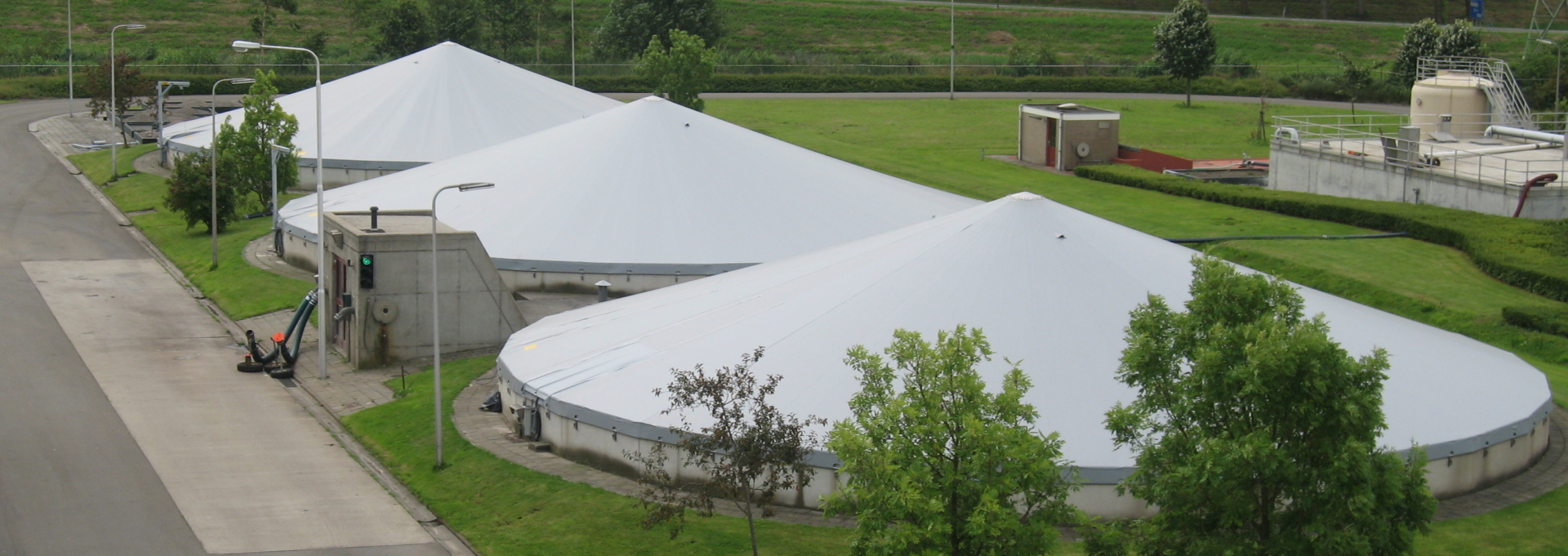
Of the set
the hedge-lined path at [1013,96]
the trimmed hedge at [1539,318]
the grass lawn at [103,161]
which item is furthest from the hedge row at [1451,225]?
the grass lawn at [103,161]

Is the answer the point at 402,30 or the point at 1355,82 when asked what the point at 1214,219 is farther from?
the point at 402,30

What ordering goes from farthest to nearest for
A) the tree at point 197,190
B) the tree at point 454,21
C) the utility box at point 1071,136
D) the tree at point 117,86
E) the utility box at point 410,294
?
1. the tree at point 454,21
2. the tree at point 117,86
3. the utility box at point 1071,136
4. the tree at point 197,190
5. the utility box at point 410,294

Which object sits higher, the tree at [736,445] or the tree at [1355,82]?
the tree at [1355,82]

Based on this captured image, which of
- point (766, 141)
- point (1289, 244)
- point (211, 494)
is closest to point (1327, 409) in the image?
point (211, 494)

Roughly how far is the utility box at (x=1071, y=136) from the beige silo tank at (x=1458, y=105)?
1235 centimetres

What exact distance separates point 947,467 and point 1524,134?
4593 cm

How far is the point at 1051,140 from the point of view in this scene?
210ft

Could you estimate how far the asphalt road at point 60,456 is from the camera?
23906 millimetres

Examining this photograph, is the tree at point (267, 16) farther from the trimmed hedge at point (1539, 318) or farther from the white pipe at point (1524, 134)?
the trimmed hedge at point (1539, 318)

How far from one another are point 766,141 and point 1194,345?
32.3 m

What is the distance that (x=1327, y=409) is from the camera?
15359mm

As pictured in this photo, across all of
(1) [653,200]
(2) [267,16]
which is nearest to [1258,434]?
(1) [653,200]

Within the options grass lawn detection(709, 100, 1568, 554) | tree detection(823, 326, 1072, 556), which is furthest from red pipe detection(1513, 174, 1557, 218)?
tree detection(823, 326, 1072, 556)

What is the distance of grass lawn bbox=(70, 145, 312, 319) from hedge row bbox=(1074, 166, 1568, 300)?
1262 inches
